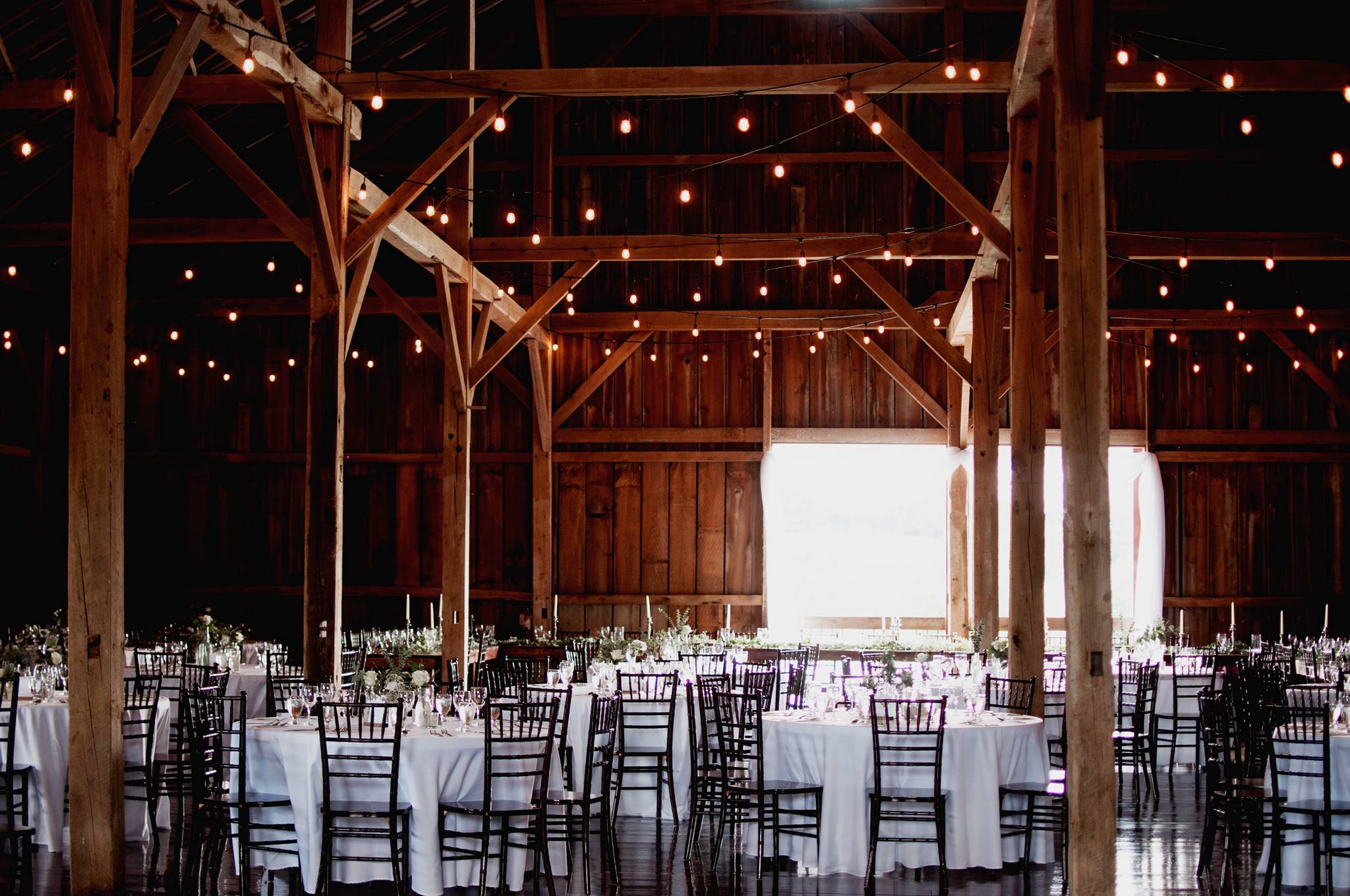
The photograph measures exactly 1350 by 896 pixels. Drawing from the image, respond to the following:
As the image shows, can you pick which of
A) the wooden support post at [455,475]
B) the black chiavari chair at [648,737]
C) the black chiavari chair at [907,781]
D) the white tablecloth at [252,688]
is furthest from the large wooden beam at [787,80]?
the white tablecloth at [252,688]

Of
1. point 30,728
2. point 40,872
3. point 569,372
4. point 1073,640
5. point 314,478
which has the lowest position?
point 40,872

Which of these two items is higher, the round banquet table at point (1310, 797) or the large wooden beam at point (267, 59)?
the large wooden beam at point (267, 59)

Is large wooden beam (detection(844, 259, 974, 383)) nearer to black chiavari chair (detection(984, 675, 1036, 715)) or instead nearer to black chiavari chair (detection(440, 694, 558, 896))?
black chiavari chair (detection(984, 675, 1036, 715))

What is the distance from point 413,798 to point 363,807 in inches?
10.0

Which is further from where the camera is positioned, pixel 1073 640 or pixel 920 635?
pixel 920 635

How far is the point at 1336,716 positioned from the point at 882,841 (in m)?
2.90

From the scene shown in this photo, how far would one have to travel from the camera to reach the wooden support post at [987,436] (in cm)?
1207

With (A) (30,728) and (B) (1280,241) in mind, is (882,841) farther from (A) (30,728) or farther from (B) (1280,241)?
(B) (1280,241)

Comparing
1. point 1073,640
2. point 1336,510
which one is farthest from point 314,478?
point 1336,510

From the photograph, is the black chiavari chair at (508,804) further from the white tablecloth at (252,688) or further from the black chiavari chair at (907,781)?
the white tablecloth at (252,688)

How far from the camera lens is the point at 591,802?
23.7 feet

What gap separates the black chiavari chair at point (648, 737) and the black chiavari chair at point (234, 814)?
2242mm

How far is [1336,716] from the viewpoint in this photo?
7.69 m

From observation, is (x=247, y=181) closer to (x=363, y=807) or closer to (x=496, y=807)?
(x=363, y=807)
